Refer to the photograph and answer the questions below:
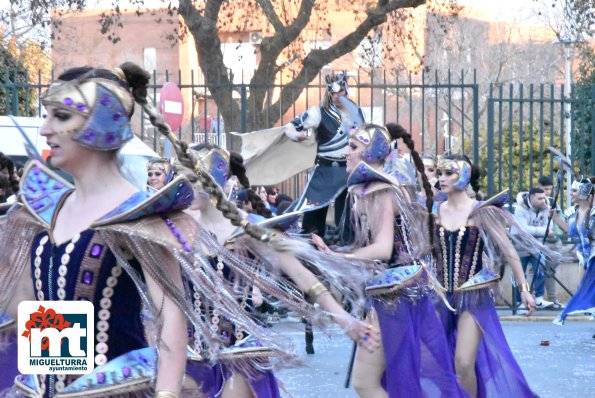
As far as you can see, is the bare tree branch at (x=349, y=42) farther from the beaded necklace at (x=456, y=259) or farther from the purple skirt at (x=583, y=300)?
the beaded necklace at (x=456, y=259)

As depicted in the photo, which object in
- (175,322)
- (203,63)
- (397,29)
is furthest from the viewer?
(397,29)

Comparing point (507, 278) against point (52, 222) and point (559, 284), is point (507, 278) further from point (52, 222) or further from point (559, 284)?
point (52, 222)

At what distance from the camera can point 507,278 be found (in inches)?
640

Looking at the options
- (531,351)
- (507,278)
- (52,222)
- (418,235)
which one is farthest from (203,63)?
(52,222)

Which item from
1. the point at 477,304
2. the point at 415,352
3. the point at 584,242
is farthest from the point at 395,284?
the point at 584,242

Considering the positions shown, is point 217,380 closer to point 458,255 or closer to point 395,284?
point 395,284

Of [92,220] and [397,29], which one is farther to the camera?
[397,29]

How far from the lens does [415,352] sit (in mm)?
7230

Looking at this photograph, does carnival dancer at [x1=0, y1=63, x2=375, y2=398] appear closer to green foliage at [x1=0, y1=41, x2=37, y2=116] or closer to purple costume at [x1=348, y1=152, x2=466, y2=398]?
purple costume at [x1=348, y1=152, x2=466, y2=398]

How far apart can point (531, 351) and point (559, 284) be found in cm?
383

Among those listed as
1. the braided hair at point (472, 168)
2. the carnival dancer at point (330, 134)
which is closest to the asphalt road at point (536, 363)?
the carnival dancer at point (330, 134)

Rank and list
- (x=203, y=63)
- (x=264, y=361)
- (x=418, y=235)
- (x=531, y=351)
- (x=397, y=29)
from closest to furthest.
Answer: (x=264, y=361), (x=418, y=235), (x=531, y=351), (x=203, y=63), (x=397, y=29)

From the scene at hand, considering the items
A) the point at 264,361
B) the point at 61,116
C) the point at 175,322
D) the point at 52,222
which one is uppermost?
the point at 61,116

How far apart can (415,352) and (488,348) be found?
111 centimetres
